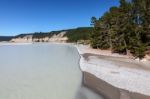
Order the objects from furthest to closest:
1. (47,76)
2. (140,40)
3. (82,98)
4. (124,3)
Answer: (124,3), (140,40), (47,76), (82,98)

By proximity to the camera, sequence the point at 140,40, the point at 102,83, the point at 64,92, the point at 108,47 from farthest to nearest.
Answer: the point at 108,47, the point at 140,40, the point at 102,83, the point at 64,92

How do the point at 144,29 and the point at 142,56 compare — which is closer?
the point at 142,56

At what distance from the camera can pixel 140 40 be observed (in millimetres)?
41531

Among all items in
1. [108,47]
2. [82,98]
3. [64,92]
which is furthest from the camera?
[108,47]

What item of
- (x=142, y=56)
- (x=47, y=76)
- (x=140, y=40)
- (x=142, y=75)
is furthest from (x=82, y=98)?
(x=140, y=40)

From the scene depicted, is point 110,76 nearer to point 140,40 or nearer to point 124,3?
point 140,40

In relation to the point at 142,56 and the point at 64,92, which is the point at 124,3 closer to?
the point at 142,56

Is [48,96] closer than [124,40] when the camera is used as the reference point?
Yes

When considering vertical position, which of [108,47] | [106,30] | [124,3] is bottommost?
[108,47]

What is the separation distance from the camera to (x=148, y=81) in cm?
1903

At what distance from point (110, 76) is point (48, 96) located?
7.13 m

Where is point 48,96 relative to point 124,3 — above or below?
below

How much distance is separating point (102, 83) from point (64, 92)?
337 centimetres

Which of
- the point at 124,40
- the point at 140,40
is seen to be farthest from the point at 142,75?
the point at 124,40
